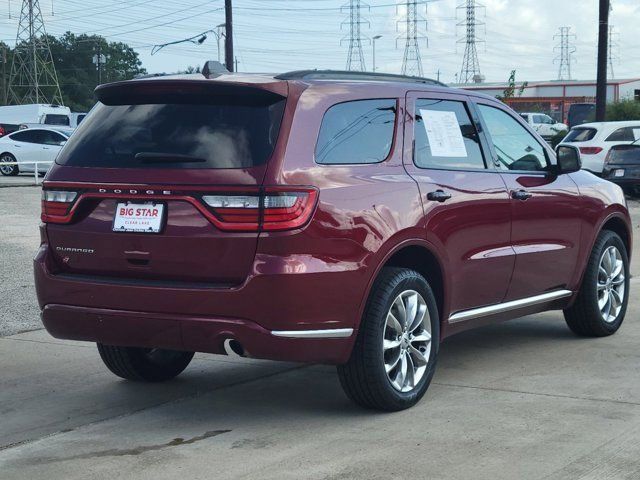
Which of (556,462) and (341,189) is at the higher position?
(341,189)

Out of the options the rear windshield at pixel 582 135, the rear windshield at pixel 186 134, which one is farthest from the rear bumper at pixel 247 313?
the rear windshield at pixel 582 135

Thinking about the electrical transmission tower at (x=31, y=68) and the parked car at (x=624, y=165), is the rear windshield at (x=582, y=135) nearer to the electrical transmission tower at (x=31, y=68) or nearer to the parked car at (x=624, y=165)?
the parked car at (x=624, y=165)

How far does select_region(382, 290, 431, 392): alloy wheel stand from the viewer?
19.3ft

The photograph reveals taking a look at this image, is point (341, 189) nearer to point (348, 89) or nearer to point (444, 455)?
point (348, 89)

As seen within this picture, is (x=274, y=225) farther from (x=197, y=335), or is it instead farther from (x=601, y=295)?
(x=601, y=295)

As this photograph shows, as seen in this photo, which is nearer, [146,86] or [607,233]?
[146,86]

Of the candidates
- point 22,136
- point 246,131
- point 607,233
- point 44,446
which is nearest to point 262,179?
point 246,131

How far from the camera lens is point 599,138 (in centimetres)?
2711

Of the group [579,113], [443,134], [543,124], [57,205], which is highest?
[443,134]

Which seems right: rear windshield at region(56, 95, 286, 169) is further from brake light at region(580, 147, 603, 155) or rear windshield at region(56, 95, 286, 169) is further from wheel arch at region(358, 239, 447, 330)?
brake light at region(580, 147, 603, 155)

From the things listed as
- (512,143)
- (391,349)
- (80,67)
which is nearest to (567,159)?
(512,143)

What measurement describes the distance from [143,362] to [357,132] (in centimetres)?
196

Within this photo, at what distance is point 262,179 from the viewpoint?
5.32 m

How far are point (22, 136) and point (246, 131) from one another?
94.1 feet
